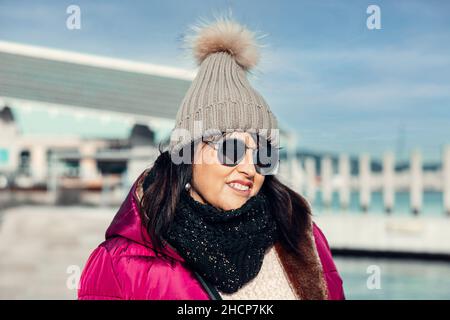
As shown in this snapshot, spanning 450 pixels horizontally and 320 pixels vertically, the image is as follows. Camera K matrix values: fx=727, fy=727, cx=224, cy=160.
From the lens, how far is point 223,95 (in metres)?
1.77

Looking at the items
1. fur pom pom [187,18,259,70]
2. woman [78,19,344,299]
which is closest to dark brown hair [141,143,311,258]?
woman [78,19,344,299]

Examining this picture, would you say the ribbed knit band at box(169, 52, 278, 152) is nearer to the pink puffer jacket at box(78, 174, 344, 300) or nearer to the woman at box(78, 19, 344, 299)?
the woman at box(78, 19, 344, 299)

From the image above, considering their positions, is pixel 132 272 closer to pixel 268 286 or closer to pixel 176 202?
pixel 176 202

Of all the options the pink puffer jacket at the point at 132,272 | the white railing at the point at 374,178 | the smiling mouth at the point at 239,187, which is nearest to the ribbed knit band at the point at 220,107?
the smiling mouth at the point at 239,187

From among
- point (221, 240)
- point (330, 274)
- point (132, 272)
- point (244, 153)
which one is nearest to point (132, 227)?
point (132, 272)

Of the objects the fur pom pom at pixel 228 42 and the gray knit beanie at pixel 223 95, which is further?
the fur pom pom at pixel 228 42

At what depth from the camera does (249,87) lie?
1814 millimetres

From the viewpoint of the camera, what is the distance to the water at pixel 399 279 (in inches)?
317

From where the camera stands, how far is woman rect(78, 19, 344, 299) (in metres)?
1.70

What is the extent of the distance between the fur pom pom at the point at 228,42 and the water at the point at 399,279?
606cm

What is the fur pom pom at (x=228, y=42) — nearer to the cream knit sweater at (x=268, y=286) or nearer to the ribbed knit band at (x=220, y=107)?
the ribbed knit band at (x=220, y=107)
